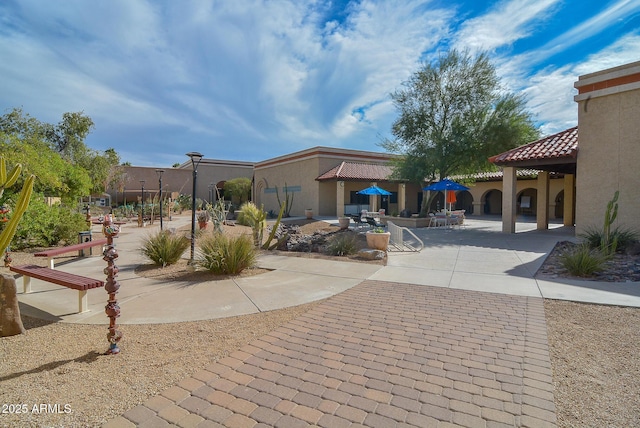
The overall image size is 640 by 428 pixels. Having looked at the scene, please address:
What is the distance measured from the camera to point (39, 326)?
4906 millimetres

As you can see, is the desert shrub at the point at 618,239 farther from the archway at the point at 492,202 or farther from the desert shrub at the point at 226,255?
the archway at the point at 492,202

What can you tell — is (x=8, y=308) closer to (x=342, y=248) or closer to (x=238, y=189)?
(x=342, y=248)

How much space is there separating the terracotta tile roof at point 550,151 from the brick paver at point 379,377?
1117cm

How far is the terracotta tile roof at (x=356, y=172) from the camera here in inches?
1081

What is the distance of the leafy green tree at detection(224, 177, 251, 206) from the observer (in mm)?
42781

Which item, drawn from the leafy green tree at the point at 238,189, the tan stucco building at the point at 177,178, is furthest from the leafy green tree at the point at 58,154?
the leafy green tree at the point at 238,189

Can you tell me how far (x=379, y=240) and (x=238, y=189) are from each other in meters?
34.0

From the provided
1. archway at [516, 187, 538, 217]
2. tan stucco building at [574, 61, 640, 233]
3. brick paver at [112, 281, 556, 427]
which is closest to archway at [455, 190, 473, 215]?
archway at [516, 187, 538, 217]

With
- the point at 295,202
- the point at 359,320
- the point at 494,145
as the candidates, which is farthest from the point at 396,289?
the point at 295,202

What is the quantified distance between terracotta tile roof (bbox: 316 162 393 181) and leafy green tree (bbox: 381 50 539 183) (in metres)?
7.10

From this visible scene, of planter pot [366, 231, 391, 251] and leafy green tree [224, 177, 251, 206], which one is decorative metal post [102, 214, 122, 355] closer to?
planter pot [366, 231, 391, 251]

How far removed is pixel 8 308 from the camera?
4480 millimetres

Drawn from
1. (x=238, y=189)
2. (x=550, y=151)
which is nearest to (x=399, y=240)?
(x=550, y=151)

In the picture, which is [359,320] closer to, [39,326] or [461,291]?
[461,291]
